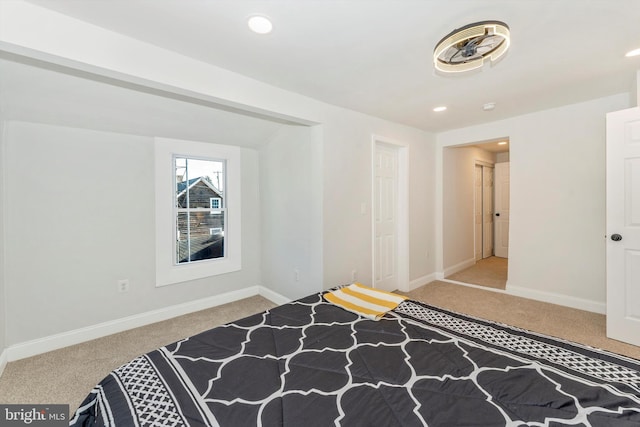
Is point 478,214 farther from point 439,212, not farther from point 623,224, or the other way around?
point 623,224

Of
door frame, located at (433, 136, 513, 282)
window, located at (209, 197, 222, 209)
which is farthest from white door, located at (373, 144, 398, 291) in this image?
window, located at (209, 197, 222, 209)

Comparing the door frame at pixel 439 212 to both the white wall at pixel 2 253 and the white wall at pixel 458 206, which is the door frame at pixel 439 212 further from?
the white wall at pixel 2 253

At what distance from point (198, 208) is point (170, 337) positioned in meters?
1.47

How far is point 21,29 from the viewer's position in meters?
1.42

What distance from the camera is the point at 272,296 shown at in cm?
356

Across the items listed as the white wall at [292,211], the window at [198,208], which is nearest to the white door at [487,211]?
the white wall at [292,211]

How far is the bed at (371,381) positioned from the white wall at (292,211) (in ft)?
4.86

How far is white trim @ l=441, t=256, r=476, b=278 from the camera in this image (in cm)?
448

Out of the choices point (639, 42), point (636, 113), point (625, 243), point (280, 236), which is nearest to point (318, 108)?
point (280, 236)

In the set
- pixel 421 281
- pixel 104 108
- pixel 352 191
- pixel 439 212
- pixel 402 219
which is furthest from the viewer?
pixel 439 212

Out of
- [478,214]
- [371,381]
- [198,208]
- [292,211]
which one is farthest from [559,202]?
[198,208]

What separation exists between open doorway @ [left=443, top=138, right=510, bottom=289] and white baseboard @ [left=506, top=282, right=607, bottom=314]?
260 millimetres

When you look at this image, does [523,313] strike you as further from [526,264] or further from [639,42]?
[639,42]

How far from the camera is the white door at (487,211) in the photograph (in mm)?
5684
